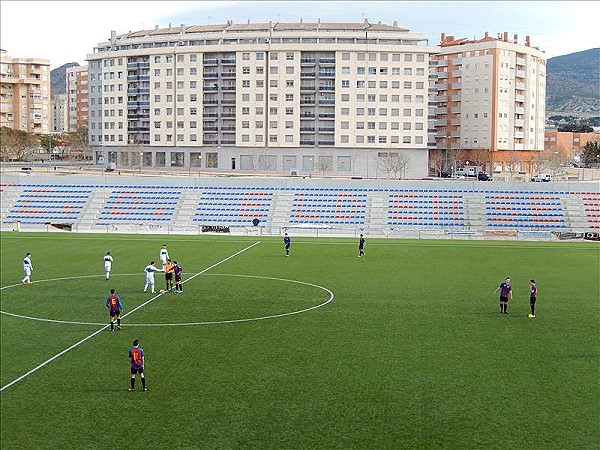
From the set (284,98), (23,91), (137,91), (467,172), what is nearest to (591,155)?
(467,172)

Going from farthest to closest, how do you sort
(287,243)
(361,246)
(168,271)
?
(361,246) < (287,243) < (168,271)

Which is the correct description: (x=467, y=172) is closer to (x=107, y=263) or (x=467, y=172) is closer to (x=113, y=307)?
(x=107, y=263)

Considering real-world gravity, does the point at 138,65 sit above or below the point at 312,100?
above

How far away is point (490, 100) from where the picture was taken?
130 metres

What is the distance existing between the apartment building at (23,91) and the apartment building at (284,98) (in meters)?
45.7

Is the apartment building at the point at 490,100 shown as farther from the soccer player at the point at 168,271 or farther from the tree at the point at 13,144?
the soccer player at the point at 168,271

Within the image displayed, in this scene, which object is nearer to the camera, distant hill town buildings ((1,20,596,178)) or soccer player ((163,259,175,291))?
soccer player ((163,259,175,291))

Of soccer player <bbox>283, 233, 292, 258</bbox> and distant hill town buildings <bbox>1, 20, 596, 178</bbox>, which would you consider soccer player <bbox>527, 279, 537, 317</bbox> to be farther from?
distant hill town buildings <bbox>1, 20, 596, 178</bbox>

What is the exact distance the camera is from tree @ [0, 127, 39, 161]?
131 metres

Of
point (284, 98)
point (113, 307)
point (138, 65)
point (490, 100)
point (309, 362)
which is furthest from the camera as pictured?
point (490, 100)

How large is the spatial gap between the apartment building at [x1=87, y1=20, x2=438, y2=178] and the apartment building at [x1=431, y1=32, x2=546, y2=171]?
12384mm

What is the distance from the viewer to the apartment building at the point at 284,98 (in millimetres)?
117750

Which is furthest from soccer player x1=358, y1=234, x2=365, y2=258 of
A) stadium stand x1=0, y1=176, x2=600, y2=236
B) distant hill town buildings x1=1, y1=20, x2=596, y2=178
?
distant hill town buildings x1=1, y1=20, x2=596, y2=178

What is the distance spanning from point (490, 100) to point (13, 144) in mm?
80773
